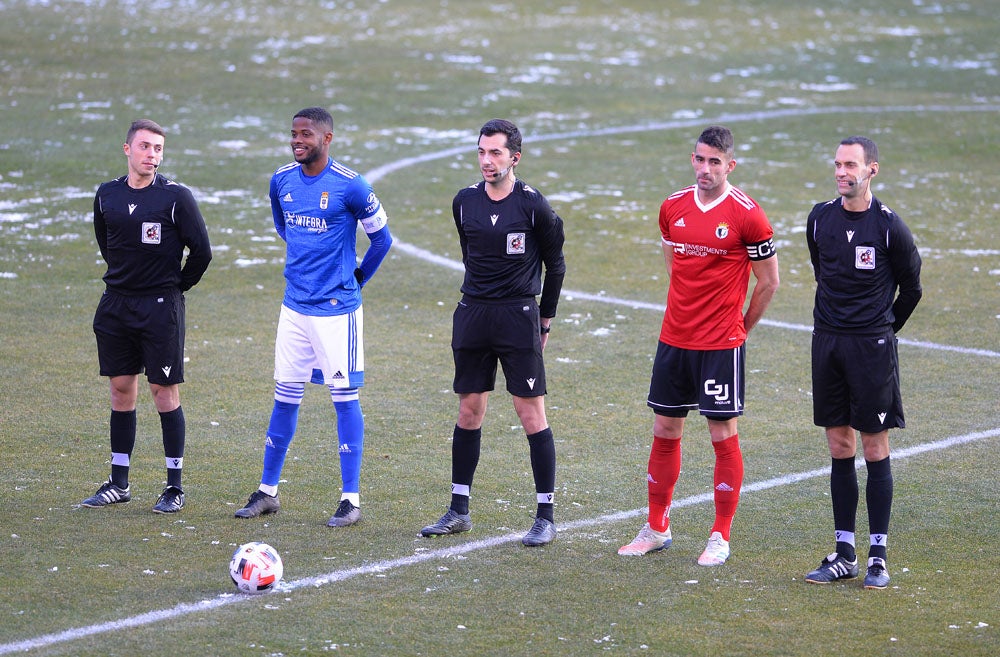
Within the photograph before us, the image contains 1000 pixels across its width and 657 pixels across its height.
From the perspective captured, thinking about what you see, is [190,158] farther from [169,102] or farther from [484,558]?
[484,558]

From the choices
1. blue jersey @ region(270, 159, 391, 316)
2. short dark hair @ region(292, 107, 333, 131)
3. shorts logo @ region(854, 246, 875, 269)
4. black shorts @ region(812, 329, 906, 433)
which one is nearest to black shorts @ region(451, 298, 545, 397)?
blue jersey @ region(270, 159, 391, 316)

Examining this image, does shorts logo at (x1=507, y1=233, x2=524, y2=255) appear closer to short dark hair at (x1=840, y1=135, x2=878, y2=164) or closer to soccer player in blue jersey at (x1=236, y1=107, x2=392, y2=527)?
soccer player in blue jersey at (x1=236, y1=107, x2=392, y2=527)

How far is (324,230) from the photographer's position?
313 inches

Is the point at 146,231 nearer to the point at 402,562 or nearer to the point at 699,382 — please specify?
the point at 402,562

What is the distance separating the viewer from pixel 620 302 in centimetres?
1400

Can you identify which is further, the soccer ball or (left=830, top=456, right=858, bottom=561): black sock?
(left=830, top=456, right=858, bottom=561): black sock

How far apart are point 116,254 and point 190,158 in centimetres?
1269

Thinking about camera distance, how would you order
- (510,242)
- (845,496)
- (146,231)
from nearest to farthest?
(845,496), (510,242), (146,231)

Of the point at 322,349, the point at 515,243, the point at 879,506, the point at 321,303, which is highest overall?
the point at 515,243

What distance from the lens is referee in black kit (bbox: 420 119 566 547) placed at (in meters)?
7.64

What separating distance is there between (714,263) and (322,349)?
7.89ft

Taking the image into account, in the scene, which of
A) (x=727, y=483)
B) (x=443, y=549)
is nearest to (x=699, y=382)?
(x=727, y=483)

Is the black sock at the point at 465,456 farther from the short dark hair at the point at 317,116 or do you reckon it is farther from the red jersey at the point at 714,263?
the short dark hair at the point at 317,116

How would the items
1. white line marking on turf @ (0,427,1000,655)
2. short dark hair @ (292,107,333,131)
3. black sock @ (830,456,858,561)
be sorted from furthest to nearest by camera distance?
short dark hair @ (292,107,333,131)
black sock @ (830,456,858,561)
white line marking on turf @ (0,427,1000,655)
